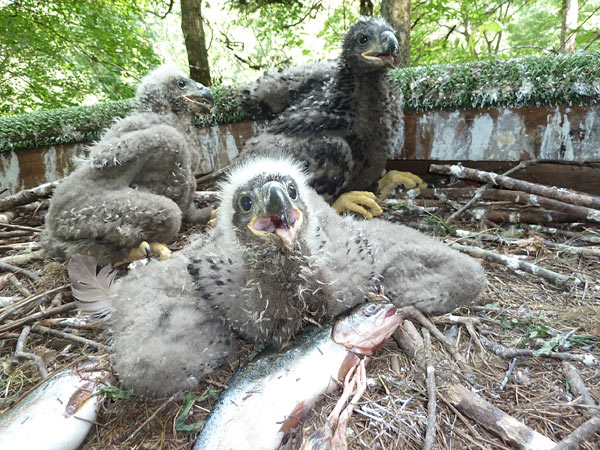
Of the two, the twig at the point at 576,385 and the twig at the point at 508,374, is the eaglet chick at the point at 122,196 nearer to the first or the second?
the twig at the point at 508,374

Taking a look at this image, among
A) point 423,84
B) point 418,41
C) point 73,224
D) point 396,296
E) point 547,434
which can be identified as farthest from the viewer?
point 418,41

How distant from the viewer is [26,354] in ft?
5.24

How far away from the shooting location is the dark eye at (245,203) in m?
1.46

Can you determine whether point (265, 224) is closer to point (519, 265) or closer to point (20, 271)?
point (519, 265)

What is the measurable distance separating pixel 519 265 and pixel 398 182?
1.43m

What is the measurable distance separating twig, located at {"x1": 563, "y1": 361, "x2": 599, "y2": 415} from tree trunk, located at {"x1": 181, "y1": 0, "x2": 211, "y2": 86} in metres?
5.81

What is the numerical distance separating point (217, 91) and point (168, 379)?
300cm

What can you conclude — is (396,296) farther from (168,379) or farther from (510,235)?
(510,235)

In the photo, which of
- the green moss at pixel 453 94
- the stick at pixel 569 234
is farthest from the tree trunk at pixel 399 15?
the stick at pixel 569 234

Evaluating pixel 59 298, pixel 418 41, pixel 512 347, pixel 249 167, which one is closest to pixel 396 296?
pixel 512 347

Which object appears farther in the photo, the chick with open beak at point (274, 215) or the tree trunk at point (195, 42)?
the tree trunk at point (195, 42)

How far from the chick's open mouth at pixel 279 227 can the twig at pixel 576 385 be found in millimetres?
1102

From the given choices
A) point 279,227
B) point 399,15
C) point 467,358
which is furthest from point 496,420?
point 399,15

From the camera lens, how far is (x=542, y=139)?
280cm
